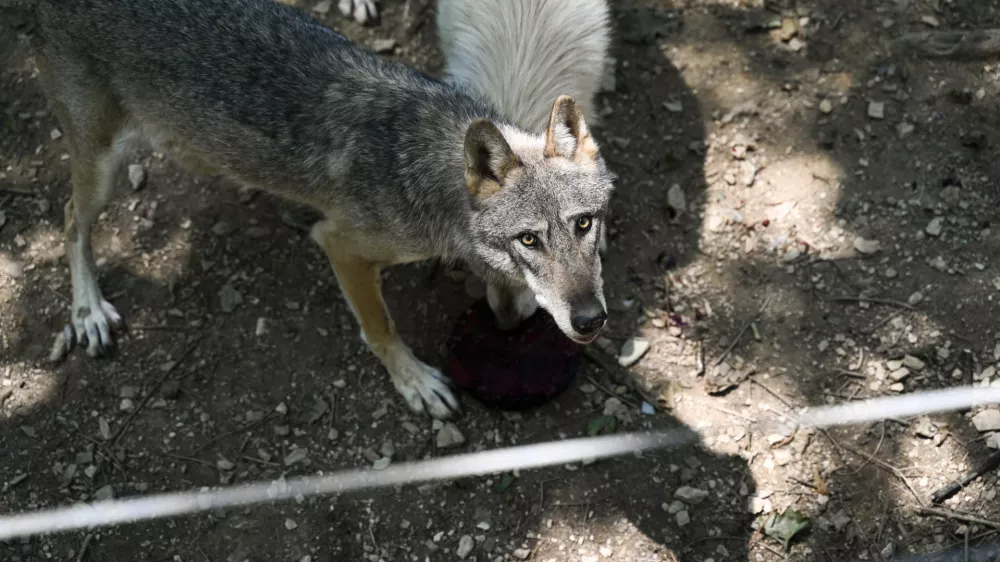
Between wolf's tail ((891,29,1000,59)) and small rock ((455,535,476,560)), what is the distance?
4.60 meters

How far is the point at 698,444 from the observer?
A: 17.0ft

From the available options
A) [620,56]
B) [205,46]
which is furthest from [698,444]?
[205,46]

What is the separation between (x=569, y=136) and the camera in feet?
14.4

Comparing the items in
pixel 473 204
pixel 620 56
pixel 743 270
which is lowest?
pixel 743 270

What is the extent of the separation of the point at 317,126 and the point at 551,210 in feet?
5.20

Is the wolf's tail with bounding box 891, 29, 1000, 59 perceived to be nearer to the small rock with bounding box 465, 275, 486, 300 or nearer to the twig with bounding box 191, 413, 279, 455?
the small rock with bounding box 465, 275, 486, 300

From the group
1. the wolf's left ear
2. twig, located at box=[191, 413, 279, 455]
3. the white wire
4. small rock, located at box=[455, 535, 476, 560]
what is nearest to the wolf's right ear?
the wolf's left ear

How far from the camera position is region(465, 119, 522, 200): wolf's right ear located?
4.04 metres

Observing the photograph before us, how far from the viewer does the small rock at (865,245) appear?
18.4 ft

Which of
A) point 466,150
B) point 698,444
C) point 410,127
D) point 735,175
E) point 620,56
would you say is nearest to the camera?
point 466,150

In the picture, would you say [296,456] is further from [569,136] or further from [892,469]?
[892,469]

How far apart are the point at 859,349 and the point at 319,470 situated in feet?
11.4

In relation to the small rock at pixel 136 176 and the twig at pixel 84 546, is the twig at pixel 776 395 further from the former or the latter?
the small rock at pixel 136 176

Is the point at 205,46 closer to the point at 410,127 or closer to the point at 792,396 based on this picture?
the point at 410,127
